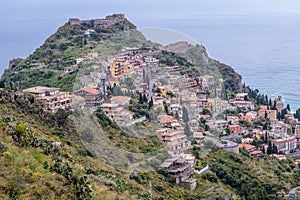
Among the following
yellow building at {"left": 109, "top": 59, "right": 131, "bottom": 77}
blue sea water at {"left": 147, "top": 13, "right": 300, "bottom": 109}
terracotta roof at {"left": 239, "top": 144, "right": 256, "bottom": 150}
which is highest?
yellow building at {"left": 109, "top": 59, "right": 131, "bottom": 77}

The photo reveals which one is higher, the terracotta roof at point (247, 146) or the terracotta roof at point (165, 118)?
the terracotta roof at point (165, 118)

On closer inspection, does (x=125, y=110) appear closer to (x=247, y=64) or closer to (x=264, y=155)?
(x=264, y=155)

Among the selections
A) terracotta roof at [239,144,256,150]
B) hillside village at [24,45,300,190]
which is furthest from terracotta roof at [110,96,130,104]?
terracotta roof at [239,144,256,150]

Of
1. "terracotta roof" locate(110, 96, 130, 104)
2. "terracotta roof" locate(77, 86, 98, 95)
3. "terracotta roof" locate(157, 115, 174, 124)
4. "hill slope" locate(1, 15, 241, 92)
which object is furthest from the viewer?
"hill slope" locate(1, 15, 241, 92)

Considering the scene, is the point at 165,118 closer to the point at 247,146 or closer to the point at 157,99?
the point at 157,99

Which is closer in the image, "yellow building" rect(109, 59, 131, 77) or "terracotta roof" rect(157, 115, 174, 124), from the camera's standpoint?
"terracotta roof" rect(157, 115, 174, 124)

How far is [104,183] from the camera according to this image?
397cm

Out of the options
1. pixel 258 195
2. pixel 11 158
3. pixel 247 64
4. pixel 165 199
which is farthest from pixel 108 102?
pixel 247 64

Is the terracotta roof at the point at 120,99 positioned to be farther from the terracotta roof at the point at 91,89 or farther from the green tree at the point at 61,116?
the green tree at the point at 61,116

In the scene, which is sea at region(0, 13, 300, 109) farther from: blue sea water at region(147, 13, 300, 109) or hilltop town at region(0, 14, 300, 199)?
hilltop town at region(0, 14, 300, 199)

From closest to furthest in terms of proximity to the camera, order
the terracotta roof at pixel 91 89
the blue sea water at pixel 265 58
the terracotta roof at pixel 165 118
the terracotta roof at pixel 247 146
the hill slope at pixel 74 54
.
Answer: the terracotta roof at pixel 165 118 → the terracotta roof at pixel 91 89 → the hill slope at pixel 74 54 → the terracotta roof at pixel 247 146 → the blue sea water at pixel 265 58

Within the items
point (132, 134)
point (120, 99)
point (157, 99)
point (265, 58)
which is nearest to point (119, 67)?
point (157, 99)

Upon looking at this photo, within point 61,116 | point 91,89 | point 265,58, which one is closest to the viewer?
point 91,89

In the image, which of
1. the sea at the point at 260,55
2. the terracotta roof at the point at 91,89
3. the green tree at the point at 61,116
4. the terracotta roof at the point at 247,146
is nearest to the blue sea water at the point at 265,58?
the sea at the point at 260,55
